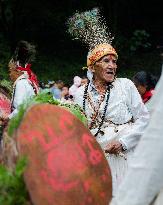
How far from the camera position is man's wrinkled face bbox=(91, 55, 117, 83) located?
19.9 ft

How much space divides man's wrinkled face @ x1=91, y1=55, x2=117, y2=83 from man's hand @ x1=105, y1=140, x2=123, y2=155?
24.7 inches

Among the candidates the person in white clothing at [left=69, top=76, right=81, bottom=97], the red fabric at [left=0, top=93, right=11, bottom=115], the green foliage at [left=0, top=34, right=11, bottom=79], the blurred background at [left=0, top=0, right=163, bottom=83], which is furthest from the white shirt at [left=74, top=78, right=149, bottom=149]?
the blurred background at [left=0, top=0, right=163, bottom=83]

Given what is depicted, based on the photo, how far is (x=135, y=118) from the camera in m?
5.88

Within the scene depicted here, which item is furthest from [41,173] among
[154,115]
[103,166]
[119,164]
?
[119,164]

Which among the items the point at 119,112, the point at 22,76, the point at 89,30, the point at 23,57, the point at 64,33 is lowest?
the point at 64,33

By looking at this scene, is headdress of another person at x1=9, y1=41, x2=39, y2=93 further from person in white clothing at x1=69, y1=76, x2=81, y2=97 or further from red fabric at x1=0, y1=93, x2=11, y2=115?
person in white clothing at x1=69, y1=76, x2=81, y2=97

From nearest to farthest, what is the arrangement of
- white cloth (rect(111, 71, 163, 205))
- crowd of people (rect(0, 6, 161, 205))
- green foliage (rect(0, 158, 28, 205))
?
white cloth (rect(111, 71, 163, 205))
green foliage (rect(0, 158, 28, 205))
crowd of people (rect(0, 6, 161, 205))

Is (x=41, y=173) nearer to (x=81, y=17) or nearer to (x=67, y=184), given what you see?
(x=67, y=184)

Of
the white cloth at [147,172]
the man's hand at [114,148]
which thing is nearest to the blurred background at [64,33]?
the man's hand at [114,148]

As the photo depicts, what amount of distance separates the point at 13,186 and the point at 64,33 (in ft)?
67.7

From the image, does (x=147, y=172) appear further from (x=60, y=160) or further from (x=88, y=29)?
(x=88, y=29)

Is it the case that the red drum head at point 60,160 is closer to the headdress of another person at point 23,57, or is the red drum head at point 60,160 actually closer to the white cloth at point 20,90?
the white cloth at point 20,90

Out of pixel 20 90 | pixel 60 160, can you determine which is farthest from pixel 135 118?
pixel 60 160

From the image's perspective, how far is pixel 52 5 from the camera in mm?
23531
